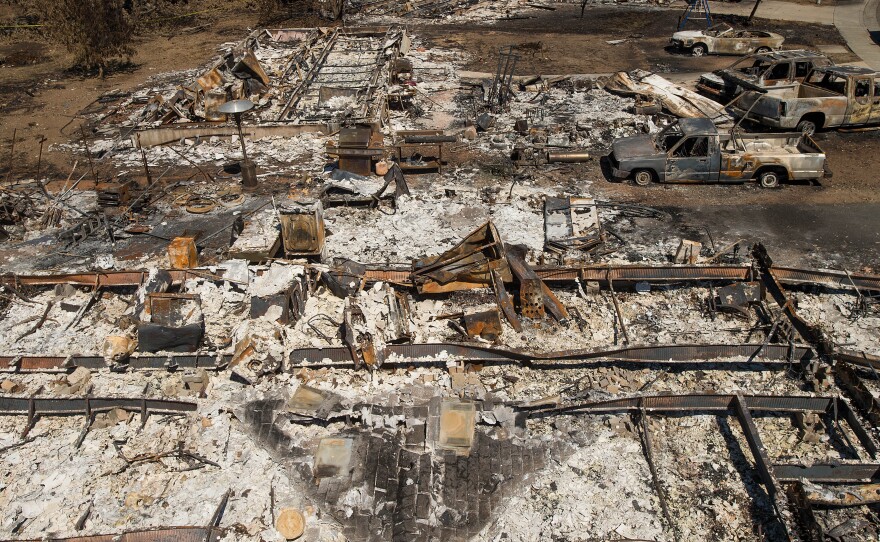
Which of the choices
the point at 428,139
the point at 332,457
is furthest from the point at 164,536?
the point at 428,139

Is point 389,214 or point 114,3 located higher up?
point 114,3

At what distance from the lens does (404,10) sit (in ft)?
93.4

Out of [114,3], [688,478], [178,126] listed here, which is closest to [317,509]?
[688,478]

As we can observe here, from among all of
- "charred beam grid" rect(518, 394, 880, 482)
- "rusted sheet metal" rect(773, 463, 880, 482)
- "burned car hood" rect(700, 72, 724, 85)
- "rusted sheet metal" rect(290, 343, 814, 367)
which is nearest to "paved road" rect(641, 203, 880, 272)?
"rusted sheet metal" rect(290, 343, 814, 367)

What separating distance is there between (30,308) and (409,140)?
907 centimetres

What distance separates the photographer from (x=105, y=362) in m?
9.27

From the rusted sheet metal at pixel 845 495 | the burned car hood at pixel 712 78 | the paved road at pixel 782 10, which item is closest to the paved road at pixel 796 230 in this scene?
the rusted sheet metal at pixel 845 495

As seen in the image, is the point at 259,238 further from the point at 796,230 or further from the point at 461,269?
the point at 796,230

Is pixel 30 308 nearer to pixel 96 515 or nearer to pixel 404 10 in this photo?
pixel 96 515

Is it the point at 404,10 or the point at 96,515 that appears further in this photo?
the point at 404,10

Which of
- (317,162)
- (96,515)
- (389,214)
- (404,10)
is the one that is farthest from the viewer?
(404,10)

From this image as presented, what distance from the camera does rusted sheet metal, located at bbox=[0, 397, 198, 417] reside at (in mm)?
8555

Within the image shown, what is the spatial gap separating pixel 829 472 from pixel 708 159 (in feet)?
27.3

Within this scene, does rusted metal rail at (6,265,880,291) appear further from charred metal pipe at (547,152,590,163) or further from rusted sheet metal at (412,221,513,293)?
charred metal pipe at (547,152,590,163)
